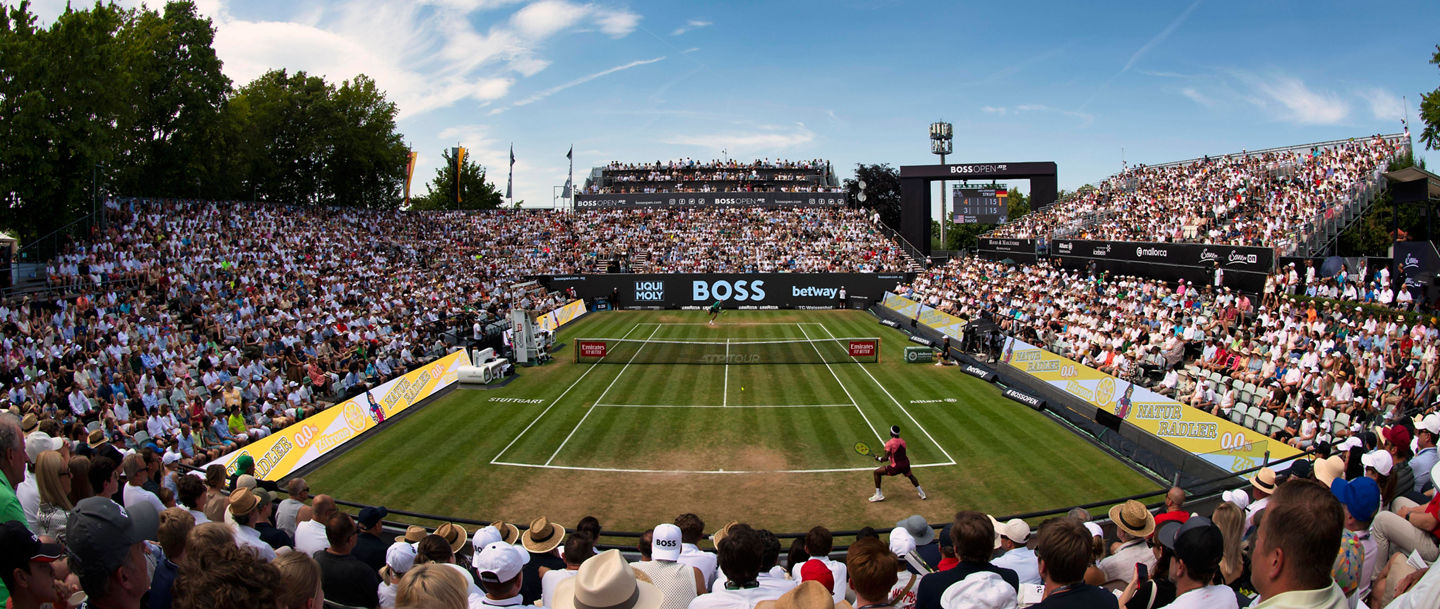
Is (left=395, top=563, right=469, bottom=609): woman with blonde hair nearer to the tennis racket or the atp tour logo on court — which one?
the tennis racket

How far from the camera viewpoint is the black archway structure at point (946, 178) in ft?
214

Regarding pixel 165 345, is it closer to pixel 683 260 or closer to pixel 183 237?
pixel 183 237

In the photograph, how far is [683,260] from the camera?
6097 cm

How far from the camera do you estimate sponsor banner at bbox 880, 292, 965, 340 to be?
1426 inches

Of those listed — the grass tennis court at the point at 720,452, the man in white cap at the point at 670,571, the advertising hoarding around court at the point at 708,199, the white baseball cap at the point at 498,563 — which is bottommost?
the grass tennis court at the point at 720,452

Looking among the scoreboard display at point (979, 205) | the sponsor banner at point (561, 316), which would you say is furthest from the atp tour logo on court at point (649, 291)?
the scoreboard display at point (979, 205)

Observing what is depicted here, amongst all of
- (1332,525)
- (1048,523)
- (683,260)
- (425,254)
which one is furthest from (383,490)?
(683,260)

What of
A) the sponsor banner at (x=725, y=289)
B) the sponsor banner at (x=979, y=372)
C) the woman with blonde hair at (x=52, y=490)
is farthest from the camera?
the sponsor banner at (x=725, y=289)

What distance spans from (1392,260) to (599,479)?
84.1ft

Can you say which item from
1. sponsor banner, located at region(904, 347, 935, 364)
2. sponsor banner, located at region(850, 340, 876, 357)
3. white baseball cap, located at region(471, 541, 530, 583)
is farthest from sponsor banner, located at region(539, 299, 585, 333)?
white baseball cap, located at region(471, 541, 530, 583)

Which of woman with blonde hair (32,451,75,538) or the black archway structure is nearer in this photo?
woman with blonde hair (32,451,75,538)

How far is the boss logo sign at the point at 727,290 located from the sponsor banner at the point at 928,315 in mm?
9185

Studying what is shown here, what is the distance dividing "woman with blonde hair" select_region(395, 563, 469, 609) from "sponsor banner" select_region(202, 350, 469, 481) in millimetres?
11806

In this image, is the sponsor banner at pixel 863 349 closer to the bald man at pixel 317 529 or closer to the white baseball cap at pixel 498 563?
the bald man at pixel 317 529
